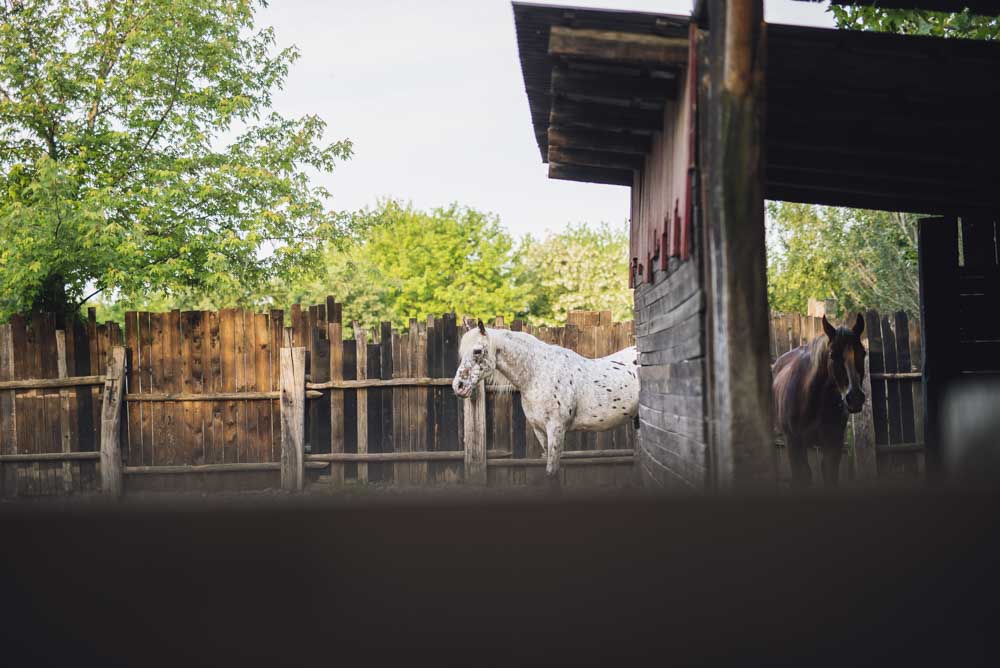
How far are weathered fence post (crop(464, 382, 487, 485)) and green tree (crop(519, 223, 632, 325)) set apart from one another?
83.0 feet

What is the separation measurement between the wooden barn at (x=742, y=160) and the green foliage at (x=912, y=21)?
230cm

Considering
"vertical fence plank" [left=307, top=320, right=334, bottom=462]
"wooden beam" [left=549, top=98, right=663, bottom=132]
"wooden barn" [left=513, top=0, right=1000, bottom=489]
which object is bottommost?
"vertical fence plank" [left=307, top=320, right=334, bottom=462]

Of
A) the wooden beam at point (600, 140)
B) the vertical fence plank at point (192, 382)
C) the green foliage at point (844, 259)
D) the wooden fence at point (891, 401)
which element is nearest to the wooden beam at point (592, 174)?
the wooden beam at point (600, 140)

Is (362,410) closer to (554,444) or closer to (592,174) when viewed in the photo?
(554,444)

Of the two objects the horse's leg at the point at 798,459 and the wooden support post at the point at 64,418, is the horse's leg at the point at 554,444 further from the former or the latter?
the wooden support post at the point at 64,418

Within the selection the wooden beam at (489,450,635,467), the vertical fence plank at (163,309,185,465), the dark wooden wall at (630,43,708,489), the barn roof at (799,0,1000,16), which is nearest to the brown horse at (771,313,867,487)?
the dark wooden wall at (630,43,708,489)

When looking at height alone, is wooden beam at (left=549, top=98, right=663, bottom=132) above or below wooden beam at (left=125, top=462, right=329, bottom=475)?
above

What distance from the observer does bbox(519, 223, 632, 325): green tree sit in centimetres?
3700

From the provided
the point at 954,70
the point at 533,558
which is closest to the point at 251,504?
the point at 533,558

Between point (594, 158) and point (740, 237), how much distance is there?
12.8 feet

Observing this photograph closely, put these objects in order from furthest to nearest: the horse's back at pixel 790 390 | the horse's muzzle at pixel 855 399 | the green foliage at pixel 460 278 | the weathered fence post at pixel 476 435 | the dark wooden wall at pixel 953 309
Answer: the green foliage at pixel 460 278 → the weathered fence post at pixel 476 435 → the horse's back at pixel 790 390 → the horse's muzzle at pixel 855 399 → the dark wooden wall at pixel 953 309

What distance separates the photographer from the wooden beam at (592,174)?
6961 millimetres

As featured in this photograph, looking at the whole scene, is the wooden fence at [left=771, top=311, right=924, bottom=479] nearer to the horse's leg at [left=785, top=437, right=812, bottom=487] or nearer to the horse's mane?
the horse's leg at [left=785, top=437, right=812, bottom=487]

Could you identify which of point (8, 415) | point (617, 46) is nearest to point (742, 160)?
point (617, 46)
